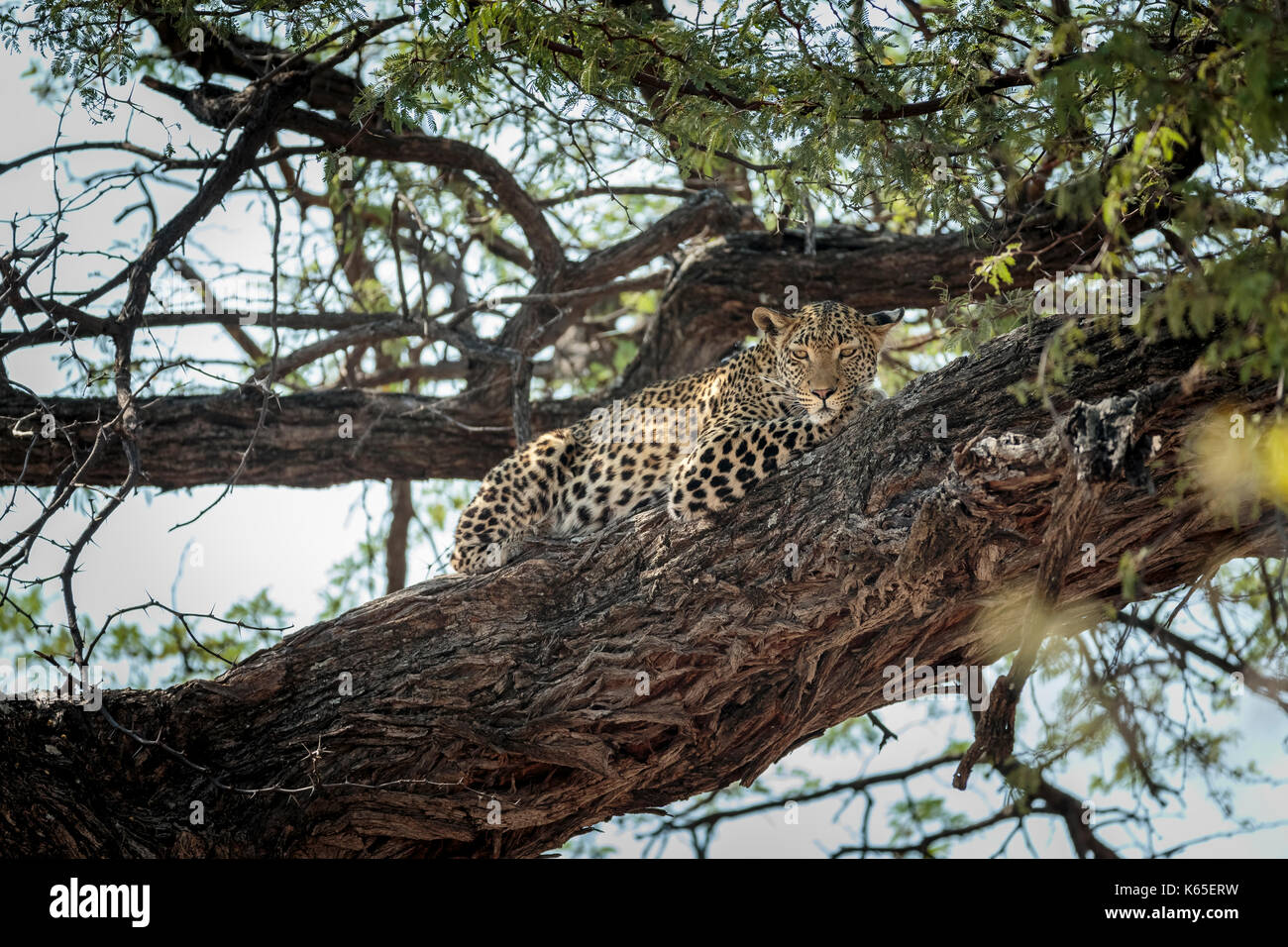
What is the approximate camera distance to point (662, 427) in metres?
9.09

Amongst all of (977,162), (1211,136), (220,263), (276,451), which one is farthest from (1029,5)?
(220,263)

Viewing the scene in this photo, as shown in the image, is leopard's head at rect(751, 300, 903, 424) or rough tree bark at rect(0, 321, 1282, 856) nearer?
rough tree bark at rect(0, 321, 1282, 856)

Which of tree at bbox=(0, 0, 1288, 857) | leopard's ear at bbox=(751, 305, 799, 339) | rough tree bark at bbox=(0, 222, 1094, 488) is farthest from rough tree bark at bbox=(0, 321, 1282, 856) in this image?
rough tree bark at bbox=(0, 222, 1094, 488)

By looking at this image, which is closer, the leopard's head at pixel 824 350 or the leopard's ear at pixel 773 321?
the leopard's head at pixel 824 350

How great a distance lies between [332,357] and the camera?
11508 millimetres

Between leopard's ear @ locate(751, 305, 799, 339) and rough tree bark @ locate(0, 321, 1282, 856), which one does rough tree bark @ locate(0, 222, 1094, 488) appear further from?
rough tree bark @ locate(0, 321, 1282, 856)

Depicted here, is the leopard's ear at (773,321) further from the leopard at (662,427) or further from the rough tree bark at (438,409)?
the rough tree bark at (438,409)

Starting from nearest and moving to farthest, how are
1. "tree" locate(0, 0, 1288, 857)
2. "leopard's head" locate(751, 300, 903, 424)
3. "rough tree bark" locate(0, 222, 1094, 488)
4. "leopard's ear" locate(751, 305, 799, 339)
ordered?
1. "tree" locate(0, 0, 1288, 857)
2. "leopard's head" locate(751, 300, 903, 424)
3. "leopard's ear" locate(751, 305, 799, 339)
4. "rough tree bark" locate(0, 222, 1094, 488)

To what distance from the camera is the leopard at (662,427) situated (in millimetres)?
8617

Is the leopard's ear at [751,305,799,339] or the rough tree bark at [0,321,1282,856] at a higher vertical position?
the leopard's ear at [751,305,799,339]

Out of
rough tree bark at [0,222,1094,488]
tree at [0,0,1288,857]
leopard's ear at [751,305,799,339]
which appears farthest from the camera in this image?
rough tree bark at [0,222,1094,488]

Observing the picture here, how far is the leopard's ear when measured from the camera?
9.02 m

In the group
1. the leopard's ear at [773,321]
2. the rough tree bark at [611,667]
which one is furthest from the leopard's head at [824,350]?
the rough tree bark at [611,667]

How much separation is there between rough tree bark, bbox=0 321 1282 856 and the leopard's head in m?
1.89
